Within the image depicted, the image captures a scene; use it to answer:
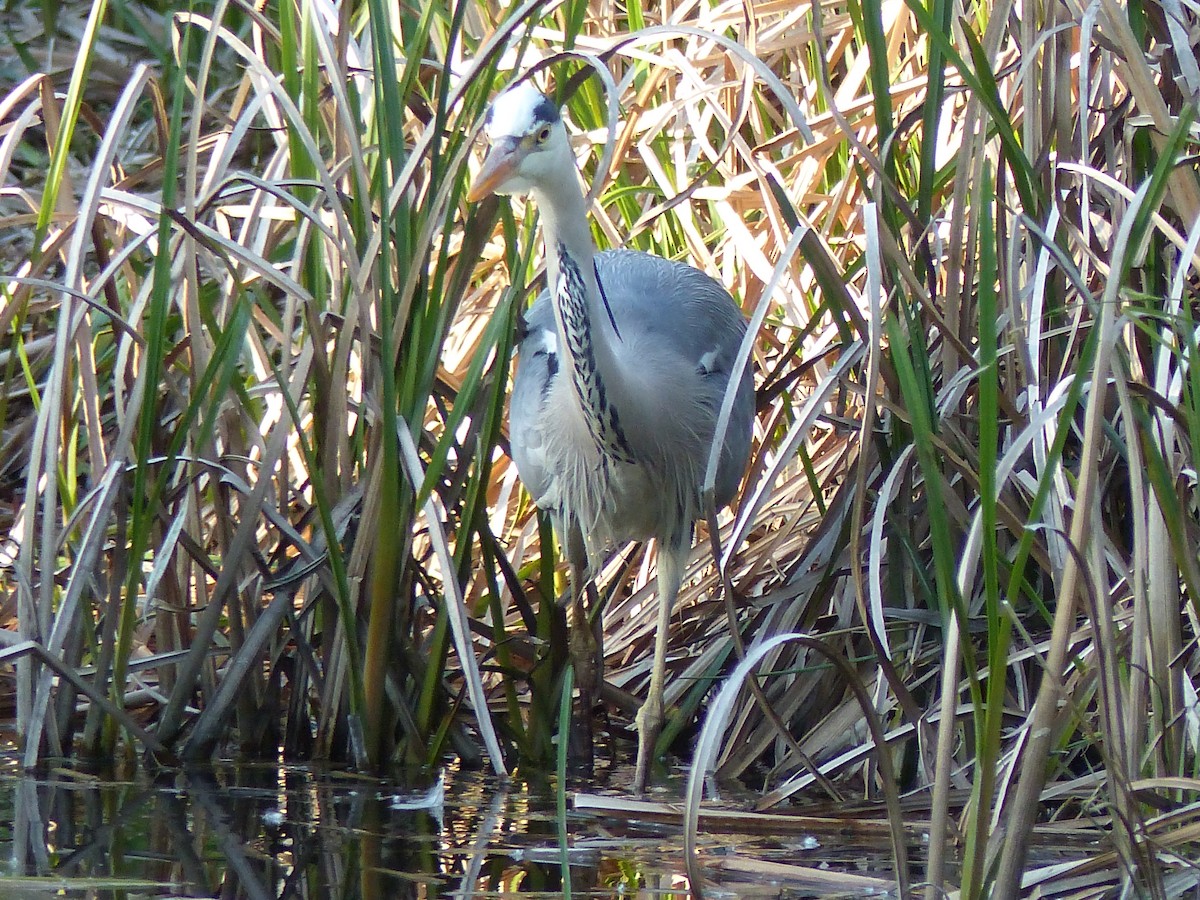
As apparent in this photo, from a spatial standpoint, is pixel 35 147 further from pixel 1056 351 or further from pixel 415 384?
pixel 1056 351

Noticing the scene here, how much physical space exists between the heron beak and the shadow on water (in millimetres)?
951

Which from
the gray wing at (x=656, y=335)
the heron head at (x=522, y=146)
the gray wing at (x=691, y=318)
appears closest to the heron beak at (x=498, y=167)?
the heron head at (x=522, y=146)

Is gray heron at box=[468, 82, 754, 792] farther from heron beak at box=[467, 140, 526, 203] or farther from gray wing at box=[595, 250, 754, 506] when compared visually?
heron beak at box=[467, 140, 526, 203]

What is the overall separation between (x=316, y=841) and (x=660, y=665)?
3.03ft

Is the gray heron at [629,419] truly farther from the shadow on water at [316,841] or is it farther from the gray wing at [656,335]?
the shadow on water at [316,841]

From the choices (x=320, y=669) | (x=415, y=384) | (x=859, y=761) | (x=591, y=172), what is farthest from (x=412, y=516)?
(x=591, y=172)

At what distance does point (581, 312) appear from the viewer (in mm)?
2406

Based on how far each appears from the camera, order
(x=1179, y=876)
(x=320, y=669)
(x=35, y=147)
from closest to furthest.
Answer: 1. (x=1179, y=876)
2. (x=320, y=669)
3. (x=35, y=147)

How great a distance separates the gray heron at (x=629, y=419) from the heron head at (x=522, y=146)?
16cm

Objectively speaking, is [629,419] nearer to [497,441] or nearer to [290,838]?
[497,441]

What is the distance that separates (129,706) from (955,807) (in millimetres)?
1486

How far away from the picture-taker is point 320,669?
110 inches

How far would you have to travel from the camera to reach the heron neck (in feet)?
7.76

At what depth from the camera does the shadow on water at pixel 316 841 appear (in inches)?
75.6
